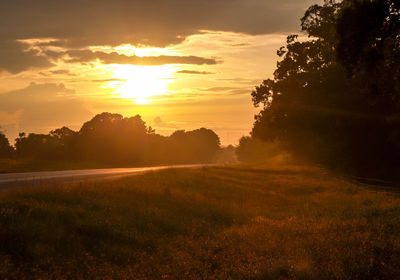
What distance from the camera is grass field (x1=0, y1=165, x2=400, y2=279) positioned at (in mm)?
10625

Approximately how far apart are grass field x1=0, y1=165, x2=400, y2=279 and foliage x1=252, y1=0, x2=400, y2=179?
6.46 meters

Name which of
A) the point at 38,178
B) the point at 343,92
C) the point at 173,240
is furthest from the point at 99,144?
the point at 173,240

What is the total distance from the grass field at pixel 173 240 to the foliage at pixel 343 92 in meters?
6.46

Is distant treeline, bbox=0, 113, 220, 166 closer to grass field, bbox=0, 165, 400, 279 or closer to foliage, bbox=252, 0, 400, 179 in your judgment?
foliage, bbox=252, 0, 400, 179

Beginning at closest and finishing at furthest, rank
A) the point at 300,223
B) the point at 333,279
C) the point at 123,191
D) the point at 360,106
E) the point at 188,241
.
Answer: the point at 333,279
the point at 188,241
the point at 300,223
the point at 123,191
the point at 360,106

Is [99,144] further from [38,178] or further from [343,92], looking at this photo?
[38,178]

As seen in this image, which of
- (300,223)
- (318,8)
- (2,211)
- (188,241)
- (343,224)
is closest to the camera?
(2,211)

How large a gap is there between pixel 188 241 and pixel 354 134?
1262 inches

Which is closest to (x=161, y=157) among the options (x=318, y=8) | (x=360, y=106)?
(x=318, y=8)

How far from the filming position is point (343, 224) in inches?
618

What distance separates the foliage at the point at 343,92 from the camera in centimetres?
1967

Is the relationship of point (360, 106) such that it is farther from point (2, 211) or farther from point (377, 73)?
point (2, 211)

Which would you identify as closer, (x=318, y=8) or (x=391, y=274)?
(x=391, y=274)

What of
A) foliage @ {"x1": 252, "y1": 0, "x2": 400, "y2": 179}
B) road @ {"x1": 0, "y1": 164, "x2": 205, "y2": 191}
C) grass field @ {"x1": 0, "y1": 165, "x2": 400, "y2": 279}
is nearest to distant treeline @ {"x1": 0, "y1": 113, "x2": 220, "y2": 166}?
foliage @ {"x1": 252, "y1": 0, "x2": 400, "y2": 179}
